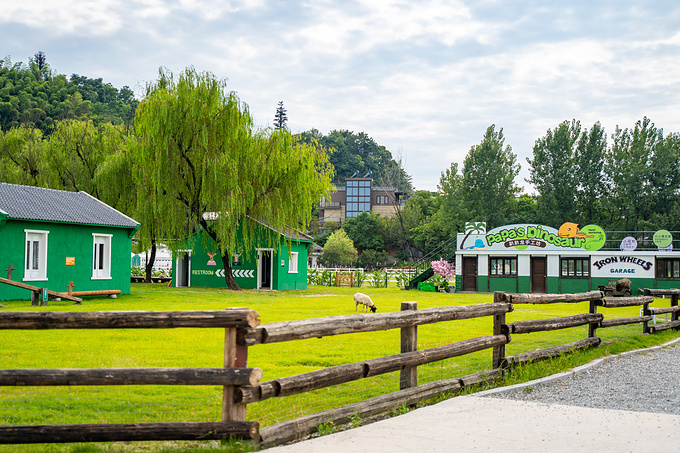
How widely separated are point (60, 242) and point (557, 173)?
4800cm

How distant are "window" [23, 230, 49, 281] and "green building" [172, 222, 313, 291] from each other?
11178 mm

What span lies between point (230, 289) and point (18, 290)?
12358 mm

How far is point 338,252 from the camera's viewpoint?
7200 cm

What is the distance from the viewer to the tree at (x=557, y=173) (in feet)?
191

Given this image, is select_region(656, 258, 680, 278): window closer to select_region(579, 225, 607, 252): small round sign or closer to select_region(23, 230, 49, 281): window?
select_region(579, 225, 607, 252): small round sign

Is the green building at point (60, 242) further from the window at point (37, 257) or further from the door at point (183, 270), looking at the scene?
the door at point (183, 270)

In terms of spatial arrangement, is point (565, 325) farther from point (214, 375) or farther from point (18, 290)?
point (18, 290)

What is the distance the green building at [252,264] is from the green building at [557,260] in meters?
10.2

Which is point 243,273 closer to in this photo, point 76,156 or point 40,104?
point 76,156

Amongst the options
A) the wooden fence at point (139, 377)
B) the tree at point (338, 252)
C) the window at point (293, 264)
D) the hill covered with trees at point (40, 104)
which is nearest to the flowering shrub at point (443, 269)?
the window at point (293, 264)

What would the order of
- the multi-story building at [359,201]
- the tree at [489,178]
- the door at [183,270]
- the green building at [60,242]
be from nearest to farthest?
the green building at [60,242], the door at [183,270], the tree at [489,178], the multi-story building at [359,201]

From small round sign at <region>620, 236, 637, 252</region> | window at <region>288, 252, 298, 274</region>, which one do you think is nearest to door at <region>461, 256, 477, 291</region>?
small round sign at <region>620, 236, 637, 252</region>

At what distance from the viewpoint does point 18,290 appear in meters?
21.4

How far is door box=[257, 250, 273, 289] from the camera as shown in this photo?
33625 mm
